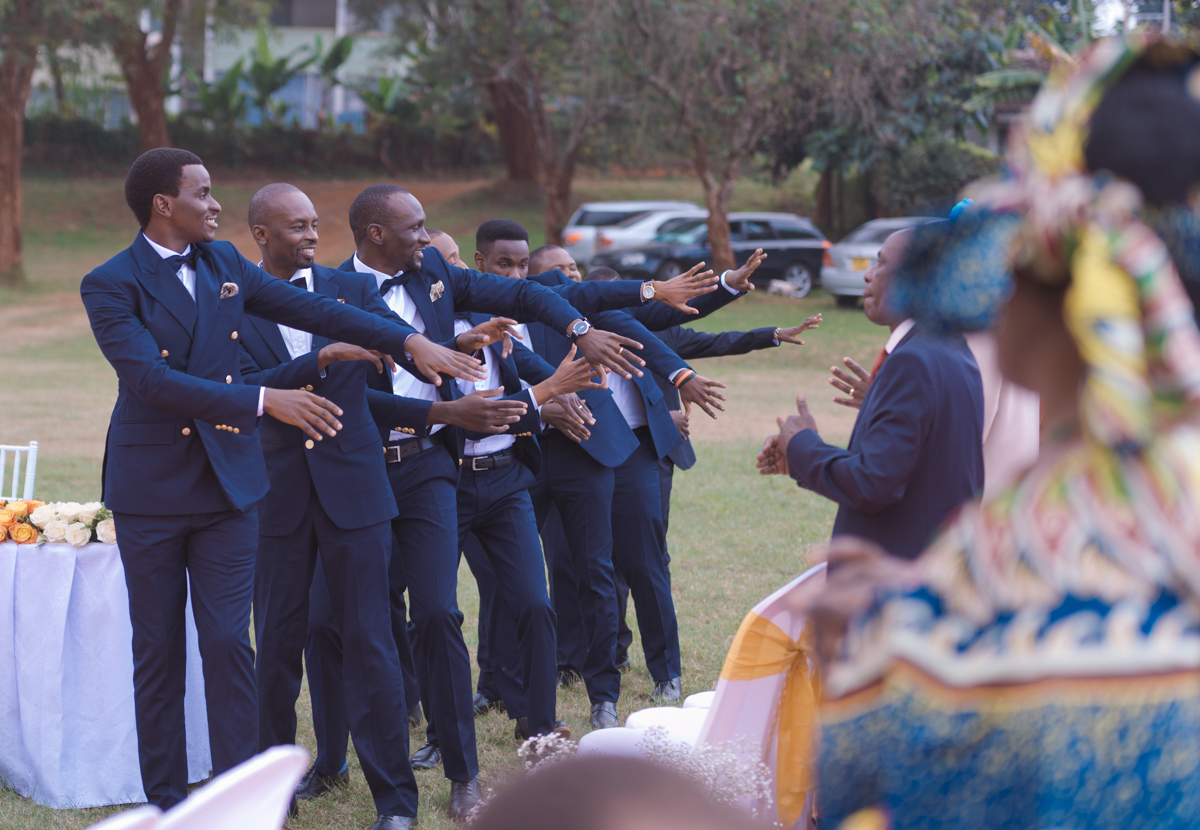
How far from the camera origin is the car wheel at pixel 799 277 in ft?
83.9

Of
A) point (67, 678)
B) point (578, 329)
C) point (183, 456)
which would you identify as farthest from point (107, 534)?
point (578, 329)

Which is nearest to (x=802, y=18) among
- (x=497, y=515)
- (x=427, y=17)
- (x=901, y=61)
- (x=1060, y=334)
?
(x=901, y=61)

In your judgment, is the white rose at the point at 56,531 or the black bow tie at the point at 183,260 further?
the white rose at the point at 56,531

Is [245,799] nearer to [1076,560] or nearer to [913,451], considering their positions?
[1076,560]

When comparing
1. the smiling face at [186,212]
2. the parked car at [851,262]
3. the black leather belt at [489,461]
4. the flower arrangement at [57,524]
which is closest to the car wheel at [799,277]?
the parked car at [851,262]

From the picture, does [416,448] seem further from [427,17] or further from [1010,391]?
[427,17]

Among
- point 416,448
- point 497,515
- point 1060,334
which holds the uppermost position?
point 1060,334

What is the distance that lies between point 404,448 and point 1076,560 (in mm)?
3599

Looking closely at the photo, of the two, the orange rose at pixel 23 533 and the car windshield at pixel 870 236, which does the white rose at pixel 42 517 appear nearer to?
the orange rose at pixel 23 533

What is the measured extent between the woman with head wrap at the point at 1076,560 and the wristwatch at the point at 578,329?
10.9 feet

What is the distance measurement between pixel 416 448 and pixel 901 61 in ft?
71.9

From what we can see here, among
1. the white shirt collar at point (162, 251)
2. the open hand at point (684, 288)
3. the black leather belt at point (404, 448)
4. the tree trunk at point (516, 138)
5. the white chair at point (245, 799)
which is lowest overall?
the black leather belt at point (404, 448)

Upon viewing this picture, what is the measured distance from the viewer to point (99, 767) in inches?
185

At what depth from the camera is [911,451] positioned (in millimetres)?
3223
